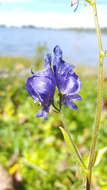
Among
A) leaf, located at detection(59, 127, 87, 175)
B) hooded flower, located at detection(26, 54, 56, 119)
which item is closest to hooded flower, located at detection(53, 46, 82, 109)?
hooded flower, located at detection(26, 54, 56, 119)

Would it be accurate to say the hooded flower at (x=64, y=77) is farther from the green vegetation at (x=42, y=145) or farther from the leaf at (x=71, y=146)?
the green vegetation at (x=42, y=145)

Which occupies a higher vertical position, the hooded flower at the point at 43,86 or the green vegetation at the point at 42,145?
the hooded flower at the point at 43,86

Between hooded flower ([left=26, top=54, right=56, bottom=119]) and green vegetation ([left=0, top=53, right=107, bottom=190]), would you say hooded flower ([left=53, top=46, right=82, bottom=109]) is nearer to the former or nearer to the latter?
hooded flower ([left=26, top=54, right=56, bottom=119])

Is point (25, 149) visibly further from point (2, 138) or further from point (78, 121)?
point (78, 121)

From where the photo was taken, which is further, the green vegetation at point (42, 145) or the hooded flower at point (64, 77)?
the green vegetation at point (42, 145)

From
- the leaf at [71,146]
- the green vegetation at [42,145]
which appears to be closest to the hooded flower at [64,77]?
the leaf at [71,146]

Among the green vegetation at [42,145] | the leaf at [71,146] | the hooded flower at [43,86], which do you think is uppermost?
the hooded flower at [43,86]

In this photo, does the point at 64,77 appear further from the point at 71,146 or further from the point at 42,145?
the point at 42,145
